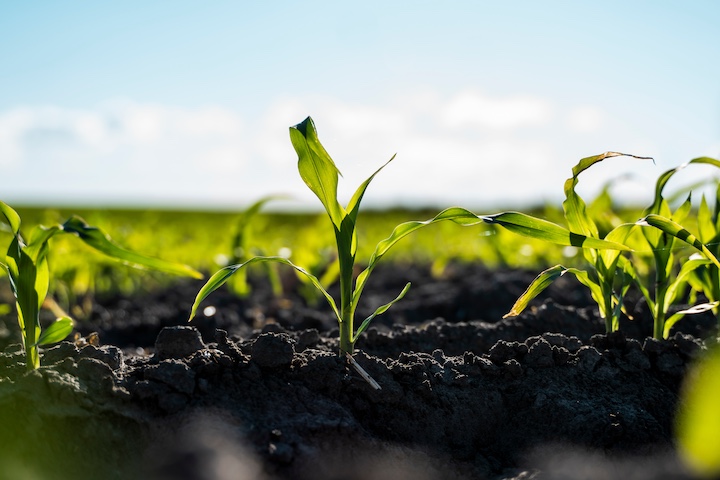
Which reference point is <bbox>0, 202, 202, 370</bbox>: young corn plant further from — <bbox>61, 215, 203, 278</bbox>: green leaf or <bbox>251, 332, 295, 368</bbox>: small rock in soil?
<bbox>251, 332, 295, 368</bbox>: small rock in soil

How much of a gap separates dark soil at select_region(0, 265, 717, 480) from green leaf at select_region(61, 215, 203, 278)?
0.70ft

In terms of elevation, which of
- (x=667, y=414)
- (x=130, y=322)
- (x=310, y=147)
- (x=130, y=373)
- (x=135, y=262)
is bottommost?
(x=130, y=322)

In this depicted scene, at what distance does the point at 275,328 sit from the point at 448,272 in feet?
10.8

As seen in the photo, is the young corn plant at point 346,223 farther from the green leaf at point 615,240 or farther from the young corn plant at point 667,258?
the young corn plant at point 667,258

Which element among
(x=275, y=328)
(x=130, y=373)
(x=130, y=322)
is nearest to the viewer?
(x=130, y=373)

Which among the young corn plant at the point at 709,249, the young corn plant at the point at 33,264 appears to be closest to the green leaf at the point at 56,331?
the young corn plant at the point at 33,264

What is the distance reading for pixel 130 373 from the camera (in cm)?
163

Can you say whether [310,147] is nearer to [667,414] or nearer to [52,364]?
[52,364]

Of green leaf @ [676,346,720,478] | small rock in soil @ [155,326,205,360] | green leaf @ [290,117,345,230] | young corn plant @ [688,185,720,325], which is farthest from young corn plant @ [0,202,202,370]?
young corn plant @ [688,185,720,325]

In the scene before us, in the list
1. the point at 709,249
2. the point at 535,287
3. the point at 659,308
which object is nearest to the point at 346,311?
the point at 535,287

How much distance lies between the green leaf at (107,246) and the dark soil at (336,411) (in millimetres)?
212

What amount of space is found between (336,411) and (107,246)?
2.50 feet

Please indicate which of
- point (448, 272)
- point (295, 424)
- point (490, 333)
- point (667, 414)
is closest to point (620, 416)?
point (667, 414)

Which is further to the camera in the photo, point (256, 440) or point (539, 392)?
point (539, 392)
